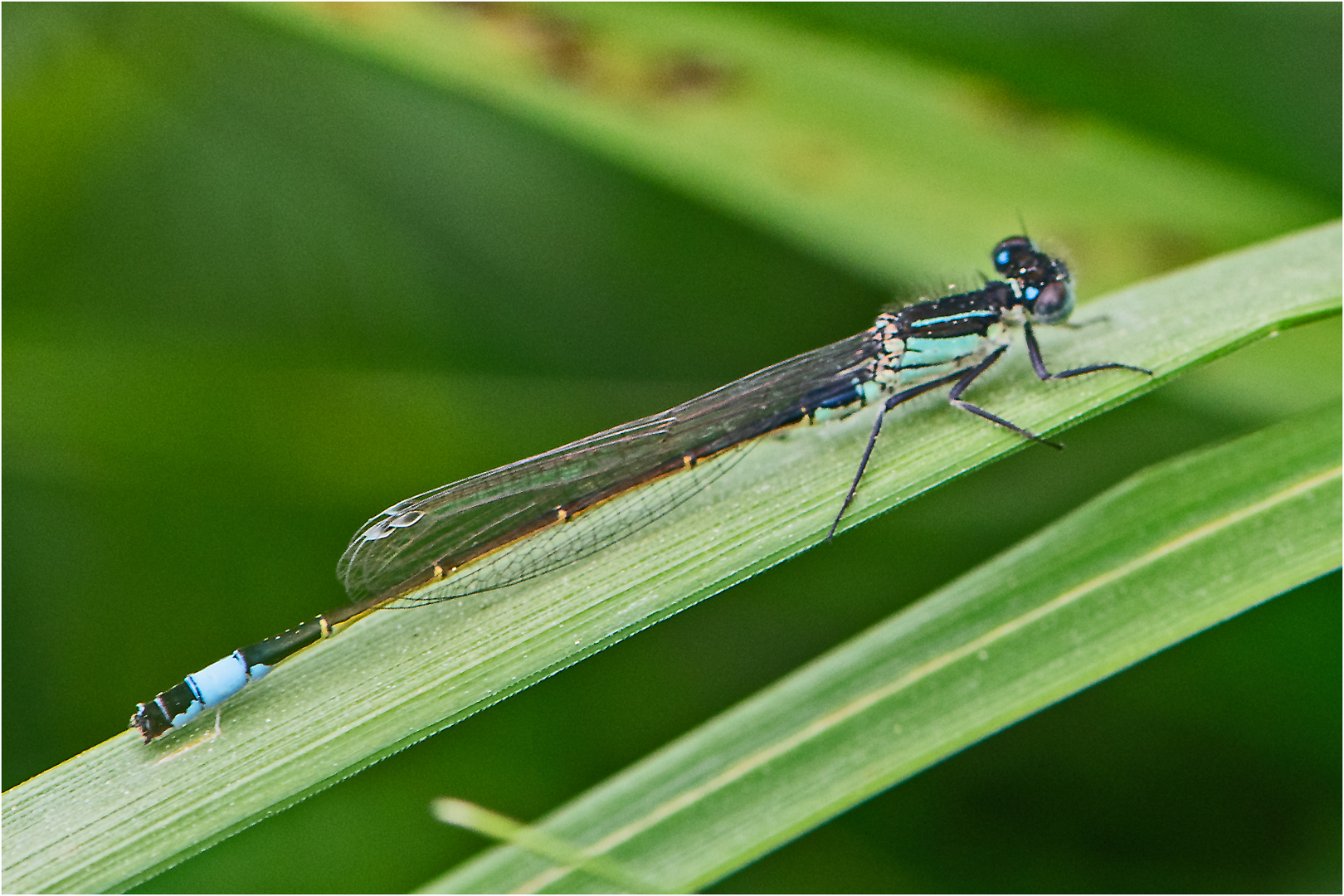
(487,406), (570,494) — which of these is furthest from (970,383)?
(487,406)

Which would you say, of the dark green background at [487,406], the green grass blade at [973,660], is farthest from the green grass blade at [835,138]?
the green grass blade at [973,660]

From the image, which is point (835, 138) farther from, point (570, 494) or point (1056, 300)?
point (570, 494)

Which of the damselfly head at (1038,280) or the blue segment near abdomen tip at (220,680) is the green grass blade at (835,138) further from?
the blue segment near abdomen tip at (220,680)

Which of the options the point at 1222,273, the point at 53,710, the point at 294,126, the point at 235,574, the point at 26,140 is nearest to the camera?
the point at 1222,273

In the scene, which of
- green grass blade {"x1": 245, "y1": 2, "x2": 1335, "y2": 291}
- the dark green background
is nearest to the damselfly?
green grass blade {"x1": 245, "y1": 2, "x2": 1335, "y2": 291}

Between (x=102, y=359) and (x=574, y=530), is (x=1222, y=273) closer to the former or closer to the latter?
(x=574, y=530)

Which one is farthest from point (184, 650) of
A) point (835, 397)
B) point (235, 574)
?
point (835, 397)
